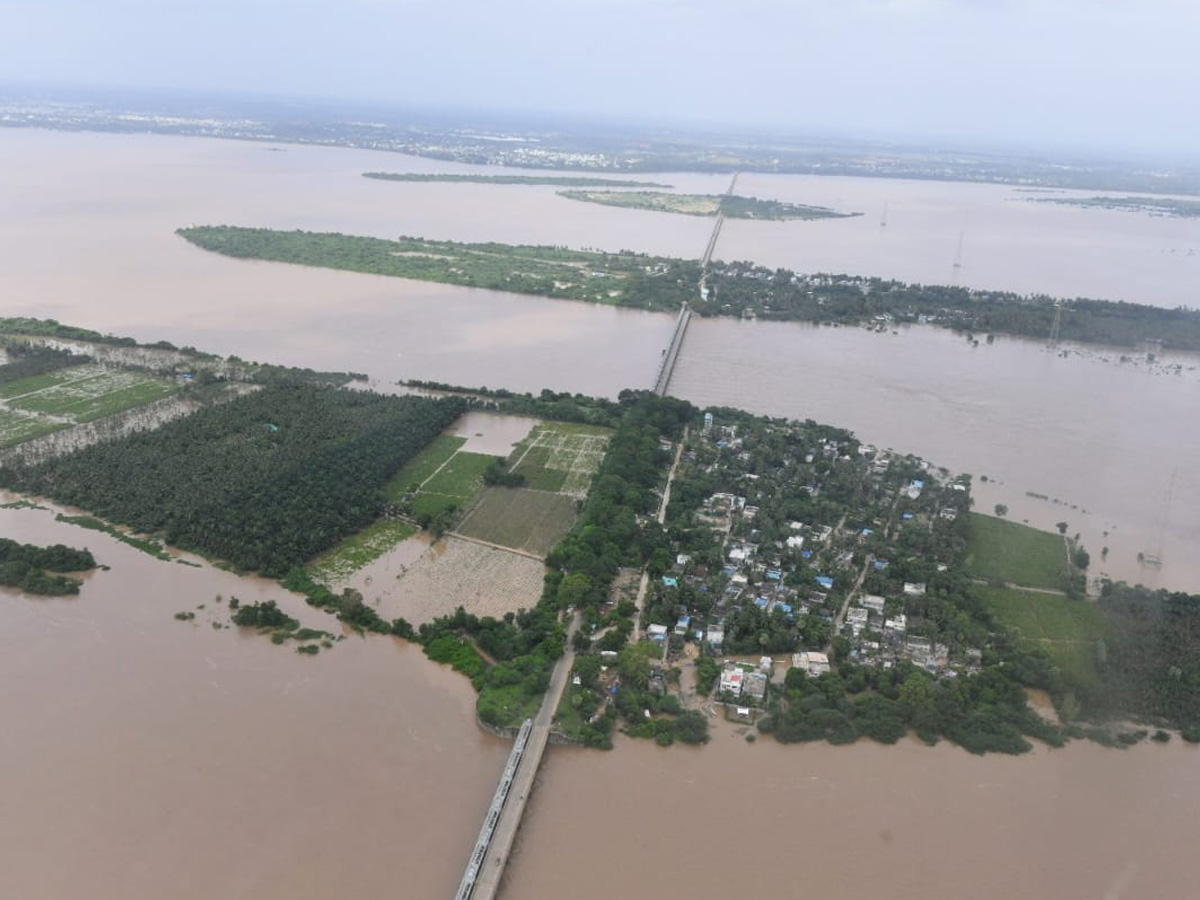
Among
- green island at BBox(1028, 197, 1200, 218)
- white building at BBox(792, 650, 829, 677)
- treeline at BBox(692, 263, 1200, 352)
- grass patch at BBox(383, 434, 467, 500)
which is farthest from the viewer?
green island at BBox(1028, 197, 1200, 218)

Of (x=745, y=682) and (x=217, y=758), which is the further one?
(x=745, y=682)

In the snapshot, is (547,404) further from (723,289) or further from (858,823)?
(723,289)

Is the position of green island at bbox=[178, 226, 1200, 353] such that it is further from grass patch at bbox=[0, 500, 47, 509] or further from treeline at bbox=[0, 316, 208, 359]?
grass patch at bbox=[0, 500, 47, 509]

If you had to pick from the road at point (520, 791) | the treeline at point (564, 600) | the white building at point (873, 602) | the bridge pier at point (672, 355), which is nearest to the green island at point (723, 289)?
the bridge pier at point (672, 355)

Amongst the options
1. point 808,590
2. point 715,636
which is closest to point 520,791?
point 715,636

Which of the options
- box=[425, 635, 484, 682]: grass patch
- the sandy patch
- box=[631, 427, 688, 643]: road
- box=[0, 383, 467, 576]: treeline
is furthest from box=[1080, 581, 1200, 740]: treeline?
box=[0, 383, 467, 576]: treeline

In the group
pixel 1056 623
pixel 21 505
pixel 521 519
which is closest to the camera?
pixel 1056 623
